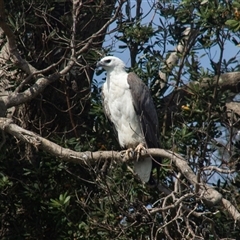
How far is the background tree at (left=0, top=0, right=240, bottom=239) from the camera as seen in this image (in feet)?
23.8

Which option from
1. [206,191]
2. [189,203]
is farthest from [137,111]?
[206,191]

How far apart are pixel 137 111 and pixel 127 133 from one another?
0.72 ft

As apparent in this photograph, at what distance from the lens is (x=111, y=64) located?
8.12 metres

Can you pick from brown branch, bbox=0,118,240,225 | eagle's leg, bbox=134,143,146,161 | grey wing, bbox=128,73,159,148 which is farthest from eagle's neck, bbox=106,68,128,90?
brown branch, bbox=0,118,240,225

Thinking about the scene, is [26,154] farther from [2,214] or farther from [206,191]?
[206,191]

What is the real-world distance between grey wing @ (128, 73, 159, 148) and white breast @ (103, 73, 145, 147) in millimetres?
89

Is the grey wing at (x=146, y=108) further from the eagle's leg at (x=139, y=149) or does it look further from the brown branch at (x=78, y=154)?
the brown branch at (x=78, y=154)

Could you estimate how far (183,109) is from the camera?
7.89 m

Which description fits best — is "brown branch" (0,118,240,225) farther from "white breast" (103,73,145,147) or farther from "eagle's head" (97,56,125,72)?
"eagle's head" (97,56,125,72)

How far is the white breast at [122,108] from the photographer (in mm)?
8081

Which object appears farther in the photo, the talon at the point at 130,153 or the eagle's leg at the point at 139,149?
the eagle's leg at the point at 139,149

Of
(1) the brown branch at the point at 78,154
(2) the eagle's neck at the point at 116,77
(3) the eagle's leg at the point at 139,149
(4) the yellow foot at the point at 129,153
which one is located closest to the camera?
(1) the brown branch at the point at 78,154

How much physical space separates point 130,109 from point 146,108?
0.24m

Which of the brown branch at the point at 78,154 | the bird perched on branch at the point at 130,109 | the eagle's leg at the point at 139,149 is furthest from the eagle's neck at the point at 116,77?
the brown branch at the point at 78,154
